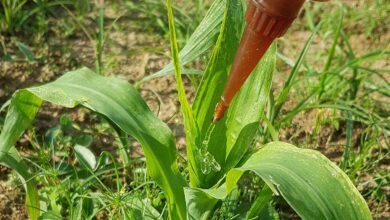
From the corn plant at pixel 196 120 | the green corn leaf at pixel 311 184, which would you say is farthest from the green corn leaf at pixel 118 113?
the green corn leaf at pixel 311 184

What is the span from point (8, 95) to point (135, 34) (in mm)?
529

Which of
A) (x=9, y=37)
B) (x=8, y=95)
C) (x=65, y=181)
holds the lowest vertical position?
(x=65, y=181)

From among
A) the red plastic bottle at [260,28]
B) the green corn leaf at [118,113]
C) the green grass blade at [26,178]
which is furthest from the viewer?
the green grass blade at [26,178]

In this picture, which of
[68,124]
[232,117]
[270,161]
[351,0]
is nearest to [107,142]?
[68,124]

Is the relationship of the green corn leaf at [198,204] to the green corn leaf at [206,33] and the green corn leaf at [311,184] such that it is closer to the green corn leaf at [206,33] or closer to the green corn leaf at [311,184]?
the green corn leaf at [311,184]

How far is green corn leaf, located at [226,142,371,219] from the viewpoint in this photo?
1.06m

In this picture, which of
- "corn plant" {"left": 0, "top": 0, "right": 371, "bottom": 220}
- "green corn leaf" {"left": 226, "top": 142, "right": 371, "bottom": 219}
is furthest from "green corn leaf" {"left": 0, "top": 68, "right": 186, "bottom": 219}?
"green corn leaf" {"left": 226, "top": 142, "right": 371, "bottom": 219}

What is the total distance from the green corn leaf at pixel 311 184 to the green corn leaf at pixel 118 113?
17cm

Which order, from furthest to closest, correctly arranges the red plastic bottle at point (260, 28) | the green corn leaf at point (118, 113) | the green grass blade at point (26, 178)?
1. the green grass blade at point (26, 178)
2. the green corn leaf at point (118, 113)
3. the red plastic bottle at point (260, 28)

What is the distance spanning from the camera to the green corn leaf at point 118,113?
124 centimetres

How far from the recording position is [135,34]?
2225 mm

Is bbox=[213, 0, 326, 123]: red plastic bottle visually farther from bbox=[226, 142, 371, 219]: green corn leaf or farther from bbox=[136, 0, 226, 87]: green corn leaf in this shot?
bbox=[136, 0, 226, 87]: green corn leaf

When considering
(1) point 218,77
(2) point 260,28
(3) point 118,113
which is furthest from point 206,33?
(2) point 260,28

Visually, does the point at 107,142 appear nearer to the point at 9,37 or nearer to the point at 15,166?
the point at 15,166
